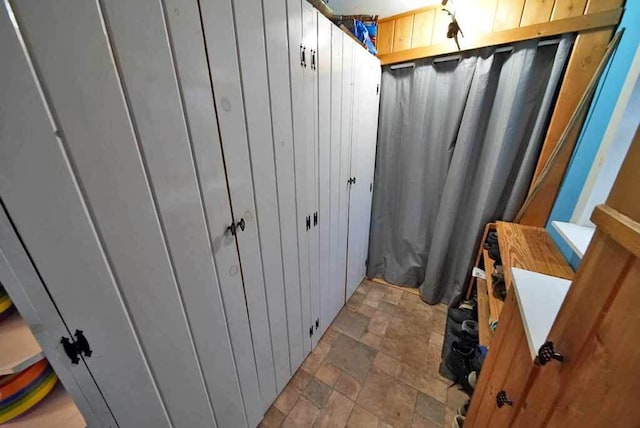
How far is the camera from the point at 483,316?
1.41m

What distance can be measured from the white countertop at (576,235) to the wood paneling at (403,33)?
162 cm

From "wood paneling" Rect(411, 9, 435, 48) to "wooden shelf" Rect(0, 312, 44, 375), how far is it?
8.01 feet

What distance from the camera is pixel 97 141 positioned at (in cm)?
50

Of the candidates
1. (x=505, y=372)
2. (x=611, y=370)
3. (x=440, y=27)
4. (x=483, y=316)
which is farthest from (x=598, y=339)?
(x=440, y=27)

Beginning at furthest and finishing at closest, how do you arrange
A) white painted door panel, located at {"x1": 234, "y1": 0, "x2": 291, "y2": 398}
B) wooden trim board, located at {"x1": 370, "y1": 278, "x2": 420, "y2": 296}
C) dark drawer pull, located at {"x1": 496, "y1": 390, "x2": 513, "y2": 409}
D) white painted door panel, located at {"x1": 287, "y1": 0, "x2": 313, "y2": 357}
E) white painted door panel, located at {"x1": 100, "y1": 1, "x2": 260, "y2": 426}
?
1. wooden trim board, located at {"x1": 370, "y1": 278, "x2": 420, "y2": 296}
2. white painted door panel, located at {"x1": 287, "y1": 0, "x2": 313, "y2": 357}
3. white painted door panel, located at {"x1": 234, "y1": 0, "x2": 291, "y2": 398}
4. dark drawer pull, located at {"x1": 496, "y1": 390, "x2": 513, "y2": 409}
5. white painted door panel, located at {"x1": 100, "y1": 1, "x2": 260, "y2": 426}

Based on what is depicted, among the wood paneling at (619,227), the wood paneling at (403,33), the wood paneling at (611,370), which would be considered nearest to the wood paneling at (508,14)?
the wood paneling at (403,33)

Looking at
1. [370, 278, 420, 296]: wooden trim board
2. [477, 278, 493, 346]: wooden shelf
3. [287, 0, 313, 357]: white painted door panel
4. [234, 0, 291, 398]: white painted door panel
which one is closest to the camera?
[234, 0, 291, 398]: white painted door panel

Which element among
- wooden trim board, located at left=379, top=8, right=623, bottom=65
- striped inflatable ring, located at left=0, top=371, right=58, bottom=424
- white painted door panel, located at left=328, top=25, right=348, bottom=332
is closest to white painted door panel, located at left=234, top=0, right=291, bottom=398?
white painted door panel, located at left=328, top=25, right=348, bottom=332

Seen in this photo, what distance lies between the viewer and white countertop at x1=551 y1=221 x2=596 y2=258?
84 cm

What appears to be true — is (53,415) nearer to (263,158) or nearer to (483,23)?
(263,158)

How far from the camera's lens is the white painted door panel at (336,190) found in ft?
4.16

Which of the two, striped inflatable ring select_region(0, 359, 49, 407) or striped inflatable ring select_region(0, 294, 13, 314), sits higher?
striped inflatable ring select_region(0, 294, 13, 314)

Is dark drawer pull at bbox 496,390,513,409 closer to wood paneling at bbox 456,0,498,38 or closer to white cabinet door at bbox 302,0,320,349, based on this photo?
white cabinet door at bbox 302,0,320,349

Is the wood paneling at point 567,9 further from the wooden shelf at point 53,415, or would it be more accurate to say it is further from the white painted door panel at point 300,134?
the wooden shelf at point 53,415
